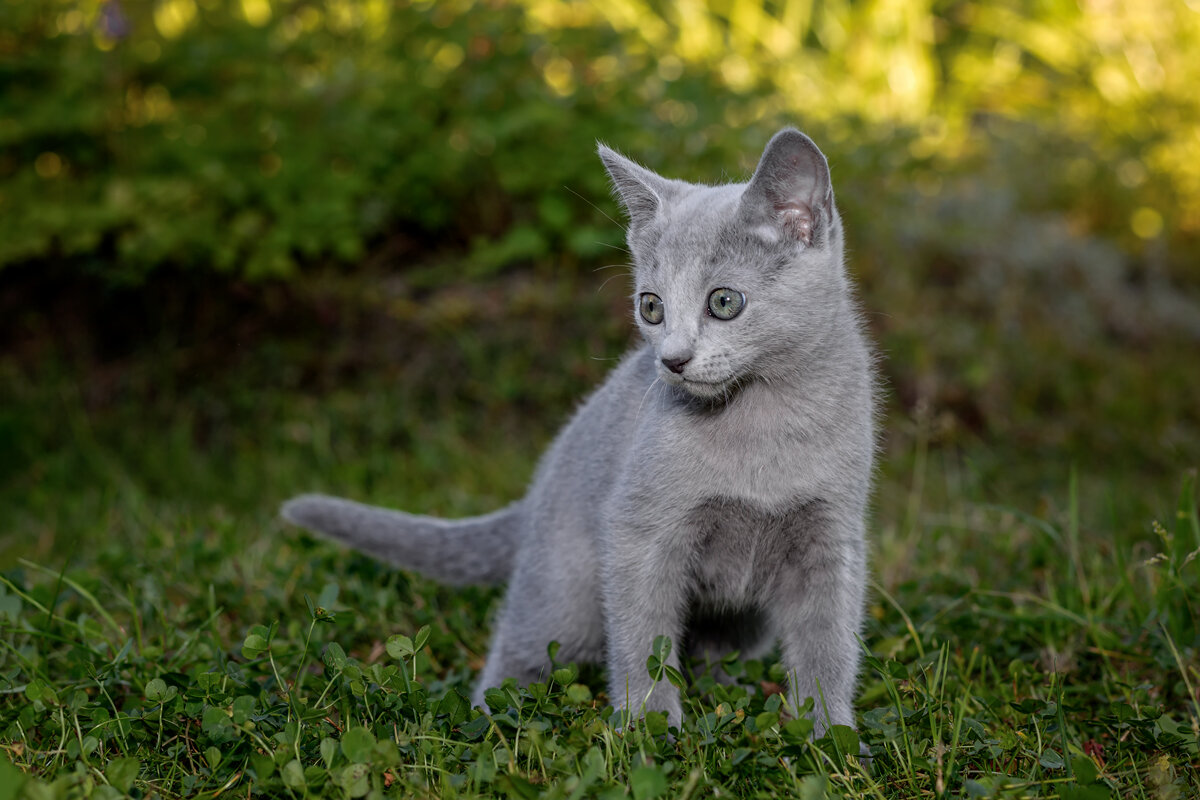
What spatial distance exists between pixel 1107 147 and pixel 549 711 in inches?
228

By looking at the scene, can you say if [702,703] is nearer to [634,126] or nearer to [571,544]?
[571,544]

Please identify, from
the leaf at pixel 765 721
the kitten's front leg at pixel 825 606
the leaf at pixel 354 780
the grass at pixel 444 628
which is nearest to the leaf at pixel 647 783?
the grass at pixel 444 628

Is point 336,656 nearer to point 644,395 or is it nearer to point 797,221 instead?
point 644,395

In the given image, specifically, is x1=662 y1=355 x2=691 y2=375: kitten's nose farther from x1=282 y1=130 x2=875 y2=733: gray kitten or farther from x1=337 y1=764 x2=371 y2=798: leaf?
x1=337 y1=764 x2=371 y2=798: leaf

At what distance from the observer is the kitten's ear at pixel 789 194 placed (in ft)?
6.64

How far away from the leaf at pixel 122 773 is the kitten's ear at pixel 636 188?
4.78 feet

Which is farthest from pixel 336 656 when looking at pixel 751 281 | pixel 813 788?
pixel 751 281

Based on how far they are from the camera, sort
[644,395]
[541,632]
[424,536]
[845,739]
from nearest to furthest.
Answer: [845,739] < [644,395] < [541,632] < [424,536]

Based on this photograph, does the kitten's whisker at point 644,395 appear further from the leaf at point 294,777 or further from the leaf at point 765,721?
the leaf at point 294,777

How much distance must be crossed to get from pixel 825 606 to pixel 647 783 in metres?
0.69

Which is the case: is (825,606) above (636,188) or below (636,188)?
below

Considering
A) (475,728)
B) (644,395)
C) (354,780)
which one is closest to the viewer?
(354,780)

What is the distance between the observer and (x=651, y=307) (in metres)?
2.19

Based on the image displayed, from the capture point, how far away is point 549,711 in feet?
6.61
